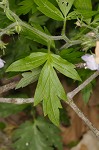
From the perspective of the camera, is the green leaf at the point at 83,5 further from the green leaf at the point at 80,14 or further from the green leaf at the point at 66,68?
the green leaf at the point at 66,68

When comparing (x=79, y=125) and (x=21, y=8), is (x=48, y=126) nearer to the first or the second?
(x=79, y=125)

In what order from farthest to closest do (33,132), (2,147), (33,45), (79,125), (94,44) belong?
1. (79,125)
2. (2,147)
3. (33,132)
4. (33,45)
5. (94,44)

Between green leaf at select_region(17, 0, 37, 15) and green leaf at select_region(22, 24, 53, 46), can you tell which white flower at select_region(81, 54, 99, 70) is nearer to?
green leaf at select_region(22, 24, 53, 46)

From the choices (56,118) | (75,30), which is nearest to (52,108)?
(56,118)

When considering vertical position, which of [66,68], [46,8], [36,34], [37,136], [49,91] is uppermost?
[46,8]

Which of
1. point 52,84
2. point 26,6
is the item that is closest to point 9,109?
point 26,6

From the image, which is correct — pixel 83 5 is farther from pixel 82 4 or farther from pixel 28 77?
pixel 28 77

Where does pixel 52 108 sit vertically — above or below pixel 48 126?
above
